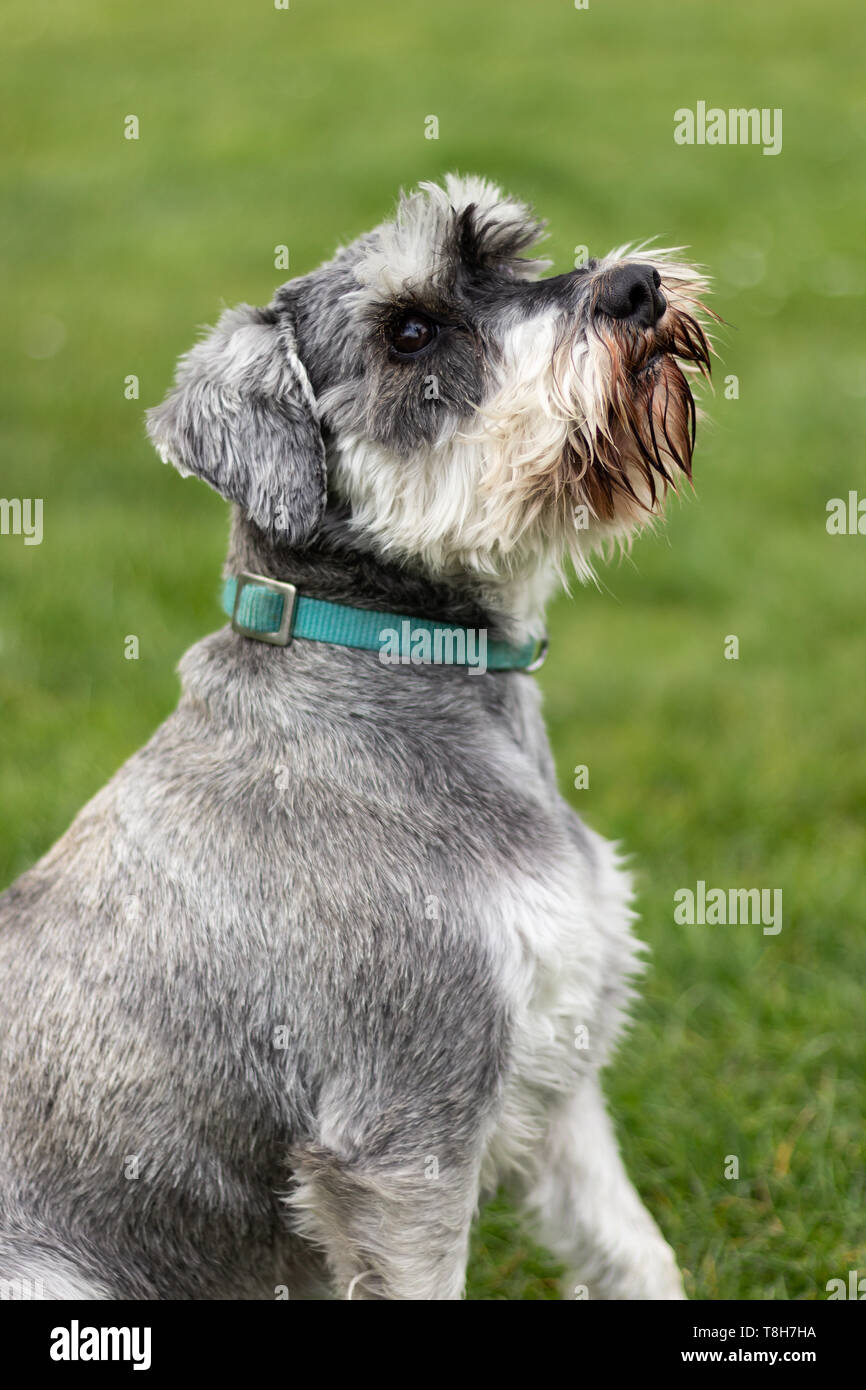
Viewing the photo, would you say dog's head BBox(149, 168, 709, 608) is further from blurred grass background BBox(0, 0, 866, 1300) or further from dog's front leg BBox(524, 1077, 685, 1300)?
dog's front leg BBox(524, 1077, 685, 1300)

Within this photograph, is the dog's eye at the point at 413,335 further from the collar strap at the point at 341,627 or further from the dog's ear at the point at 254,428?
the collar strap at the point at 341,627

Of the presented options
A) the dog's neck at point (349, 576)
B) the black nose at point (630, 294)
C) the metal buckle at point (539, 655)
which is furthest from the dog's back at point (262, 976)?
the black nose at point (630, 294)

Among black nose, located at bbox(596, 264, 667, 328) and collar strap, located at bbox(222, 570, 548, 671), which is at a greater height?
black nose, located at bbox(596, 264, 667, 328)

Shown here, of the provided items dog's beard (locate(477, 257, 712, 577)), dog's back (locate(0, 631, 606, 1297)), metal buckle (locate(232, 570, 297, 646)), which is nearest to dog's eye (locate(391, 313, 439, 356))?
dog's beard (locate(477, 257, 712, 577))

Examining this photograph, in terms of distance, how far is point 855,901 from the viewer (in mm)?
5527

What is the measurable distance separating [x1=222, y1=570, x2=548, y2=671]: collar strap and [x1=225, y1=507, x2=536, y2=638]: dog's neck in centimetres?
3

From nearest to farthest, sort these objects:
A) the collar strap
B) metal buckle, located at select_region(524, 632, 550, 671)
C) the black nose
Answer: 1. the black nose
2. the collar strap
3. metal buckle, located at select_region(524, 632, 550, 671)

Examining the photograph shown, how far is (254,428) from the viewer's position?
145 inches

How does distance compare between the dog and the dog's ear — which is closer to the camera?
the dog

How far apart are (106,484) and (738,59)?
983 centimetres

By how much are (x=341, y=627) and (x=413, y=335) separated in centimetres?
78

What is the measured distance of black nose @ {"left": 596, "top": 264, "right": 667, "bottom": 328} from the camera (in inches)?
140

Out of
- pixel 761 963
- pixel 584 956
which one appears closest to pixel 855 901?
pixel 761 963

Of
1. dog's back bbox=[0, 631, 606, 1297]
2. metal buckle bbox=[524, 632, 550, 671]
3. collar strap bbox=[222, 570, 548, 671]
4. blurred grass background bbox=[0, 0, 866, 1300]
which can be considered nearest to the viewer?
dog's back bbox=[0, 631, 606, 1297]
